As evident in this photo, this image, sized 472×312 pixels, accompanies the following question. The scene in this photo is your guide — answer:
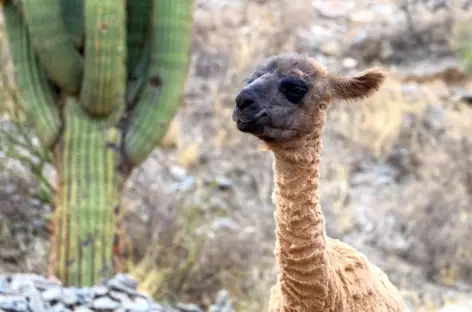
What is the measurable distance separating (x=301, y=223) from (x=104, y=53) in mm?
3459

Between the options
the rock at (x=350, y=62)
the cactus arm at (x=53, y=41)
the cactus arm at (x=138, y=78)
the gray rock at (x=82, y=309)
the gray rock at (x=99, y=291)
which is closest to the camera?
the gray rock at (x=82, y=309)

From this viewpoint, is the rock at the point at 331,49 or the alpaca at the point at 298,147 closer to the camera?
the alpaca at the point at 298,147

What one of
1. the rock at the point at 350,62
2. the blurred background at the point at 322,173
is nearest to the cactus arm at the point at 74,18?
the blurred background at the point at 322,173

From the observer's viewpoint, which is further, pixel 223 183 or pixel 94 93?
pixel 223 183

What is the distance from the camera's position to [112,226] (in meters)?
6.33

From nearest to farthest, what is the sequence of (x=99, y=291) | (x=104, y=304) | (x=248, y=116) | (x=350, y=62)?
(x=248, y=116) → (x=104, y=304) → (x=99, y=291) → (x=350, y=62)

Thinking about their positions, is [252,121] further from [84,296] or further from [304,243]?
[84,296]

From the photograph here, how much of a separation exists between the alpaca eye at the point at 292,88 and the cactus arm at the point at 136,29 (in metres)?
3.94

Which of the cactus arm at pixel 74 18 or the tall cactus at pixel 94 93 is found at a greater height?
the cactus arm at pixel 74 18

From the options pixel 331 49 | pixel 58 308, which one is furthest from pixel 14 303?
pixel 331 49

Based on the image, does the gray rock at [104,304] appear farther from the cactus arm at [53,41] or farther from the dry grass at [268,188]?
the cactus arm at [53,41]

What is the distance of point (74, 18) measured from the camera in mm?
6621

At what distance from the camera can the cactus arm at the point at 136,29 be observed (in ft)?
22.5

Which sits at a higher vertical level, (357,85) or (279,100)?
(357,85)
